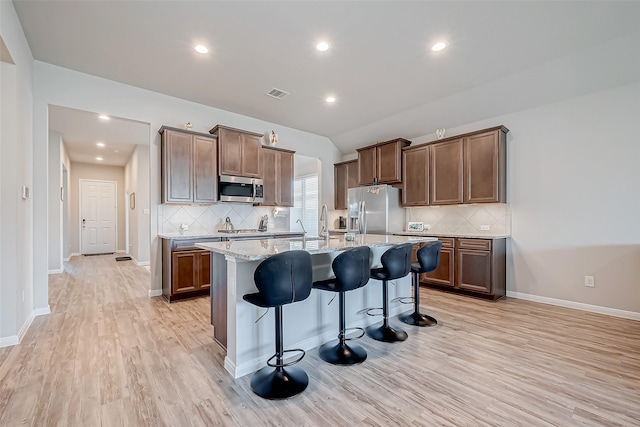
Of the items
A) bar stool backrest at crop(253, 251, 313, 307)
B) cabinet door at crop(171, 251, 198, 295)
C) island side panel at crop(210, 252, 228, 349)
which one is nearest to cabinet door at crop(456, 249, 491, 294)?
bar stool backrest at crop(253, 251, 313, 307)

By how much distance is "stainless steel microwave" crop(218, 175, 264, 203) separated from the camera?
182 inches

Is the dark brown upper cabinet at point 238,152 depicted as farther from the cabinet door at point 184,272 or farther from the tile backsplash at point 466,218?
the tile backsplash at point 466,218

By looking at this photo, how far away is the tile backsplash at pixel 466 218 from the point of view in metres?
4.39

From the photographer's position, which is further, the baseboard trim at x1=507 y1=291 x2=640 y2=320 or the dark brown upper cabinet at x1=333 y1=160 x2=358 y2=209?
the dark brown upper cabinet at x1=333 y1=160 x2=358 y2=209

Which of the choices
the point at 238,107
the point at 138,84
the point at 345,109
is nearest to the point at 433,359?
the point at 345,109

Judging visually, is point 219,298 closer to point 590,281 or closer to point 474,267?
point 474,267

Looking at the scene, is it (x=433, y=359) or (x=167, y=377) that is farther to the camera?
(x=433, y=359)

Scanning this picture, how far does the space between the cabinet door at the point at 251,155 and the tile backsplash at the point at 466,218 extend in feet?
9.79

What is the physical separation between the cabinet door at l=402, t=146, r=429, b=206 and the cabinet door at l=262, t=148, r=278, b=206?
239cm

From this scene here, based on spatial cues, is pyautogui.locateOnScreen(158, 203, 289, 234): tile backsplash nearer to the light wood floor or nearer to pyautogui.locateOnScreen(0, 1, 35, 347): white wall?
the light wood floor

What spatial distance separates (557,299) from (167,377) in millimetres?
4616

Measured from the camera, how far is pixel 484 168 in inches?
168

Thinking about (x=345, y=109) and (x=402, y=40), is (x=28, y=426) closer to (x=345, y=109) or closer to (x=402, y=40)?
(x=402, y=40)

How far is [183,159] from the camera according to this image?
4215 millimetres
